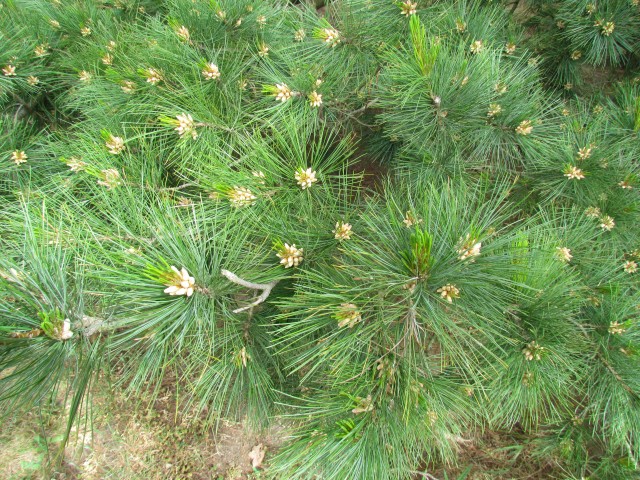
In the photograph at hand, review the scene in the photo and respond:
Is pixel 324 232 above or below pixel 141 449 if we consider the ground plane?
above

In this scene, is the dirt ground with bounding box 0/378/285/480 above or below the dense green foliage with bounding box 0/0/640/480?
below

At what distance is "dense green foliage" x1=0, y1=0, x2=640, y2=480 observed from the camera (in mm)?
717

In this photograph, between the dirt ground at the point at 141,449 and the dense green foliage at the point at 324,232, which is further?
the dirt ground at the point at 141,449

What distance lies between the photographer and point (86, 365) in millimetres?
678

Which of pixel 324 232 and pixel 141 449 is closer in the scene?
pixel 324 232

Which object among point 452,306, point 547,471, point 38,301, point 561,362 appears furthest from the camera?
point 547,471

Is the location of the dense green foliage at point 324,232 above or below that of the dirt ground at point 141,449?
above

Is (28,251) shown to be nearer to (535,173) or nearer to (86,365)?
(86,365)

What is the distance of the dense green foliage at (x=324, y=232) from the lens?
0.72m

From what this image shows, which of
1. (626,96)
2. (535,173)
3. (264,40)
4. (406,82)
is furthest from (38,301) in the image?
(626,96)

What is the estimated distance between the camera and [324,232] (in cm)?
95

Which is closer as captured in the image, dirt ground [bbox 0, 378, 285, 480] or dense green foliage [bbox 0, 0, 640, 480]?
dense green foliage [bbox 0, 0, 640, 480]

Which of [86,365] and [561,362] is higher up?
[86,365]

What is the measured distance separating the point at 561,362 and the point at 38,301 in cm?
121
